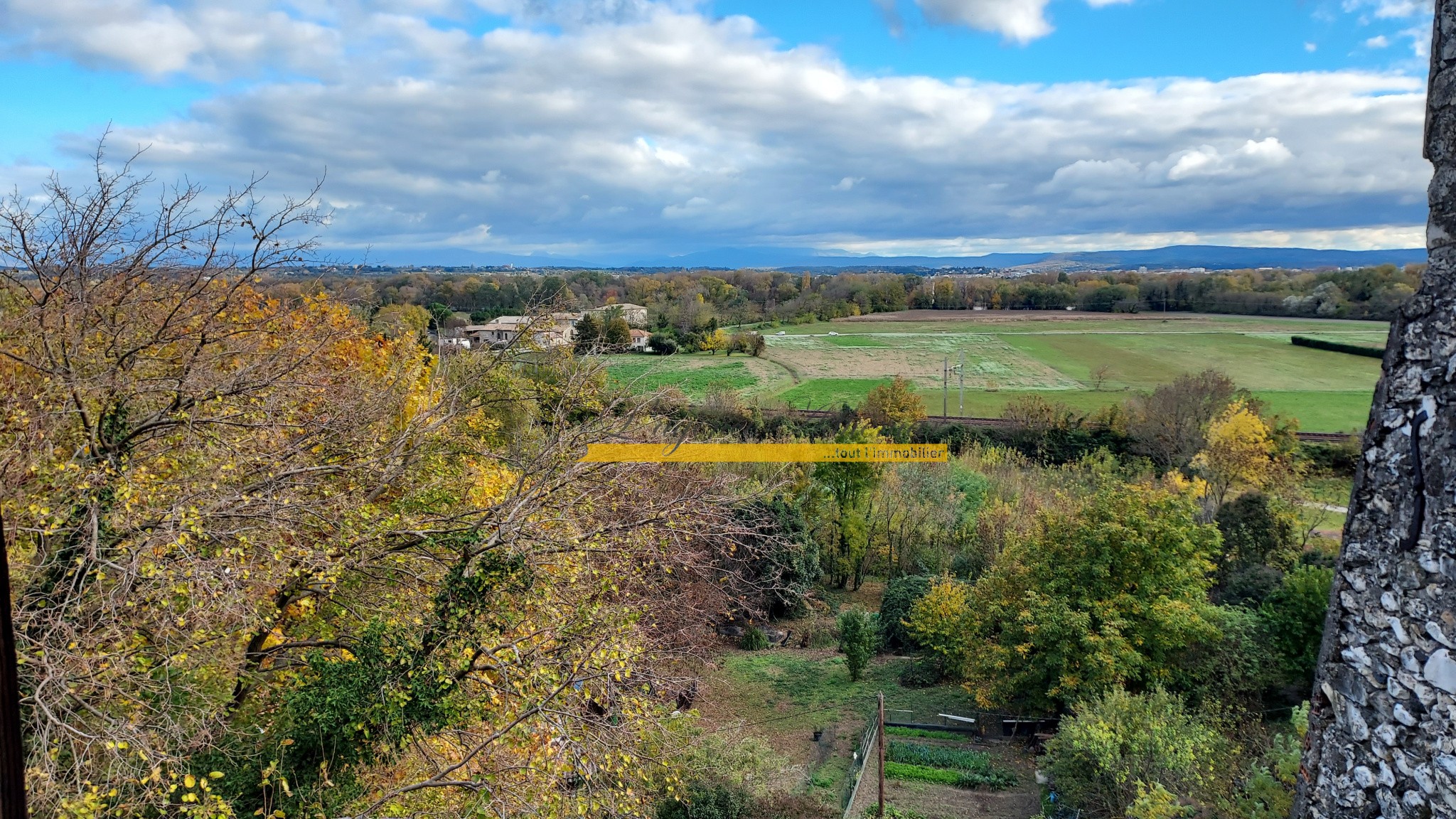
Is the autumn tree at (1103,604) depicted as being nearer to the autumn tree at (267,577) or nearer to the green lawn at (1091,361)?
the autumn tree at (267,577)

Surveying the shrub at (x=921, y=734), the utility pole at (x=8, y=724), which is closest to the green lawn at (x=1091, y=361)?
the shrub at (x=921, y=734)

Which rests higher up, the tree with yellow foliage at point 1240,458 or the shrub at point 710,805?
the tree with yellow foliage at point 1240,458

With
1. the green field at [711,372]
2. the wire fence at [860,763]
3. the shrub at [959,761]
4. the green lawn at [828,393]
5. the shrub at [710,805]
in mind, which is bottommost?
the shrub at [959,761]

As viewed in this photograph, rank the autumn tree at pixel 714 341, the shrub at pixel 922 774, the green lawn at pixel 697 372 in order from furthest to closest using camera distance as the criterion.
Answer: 1. the autumn tree at pixel 714 341
2. the green lawn at pixel 697 372
3. the shrub at pixel 922 774

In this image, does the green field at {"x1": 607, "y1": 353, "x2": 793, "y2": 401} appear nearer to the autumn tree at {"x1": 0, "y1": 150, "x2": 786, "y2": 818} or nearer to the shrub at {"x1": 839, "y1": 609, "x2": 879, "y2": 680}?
the shrub at {"x1": 839, "y1": 609, "x2": 879, "y2": 680}

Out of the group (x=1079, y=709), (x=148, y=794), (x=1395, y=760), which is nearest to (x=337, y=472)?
(x=148, y=794)

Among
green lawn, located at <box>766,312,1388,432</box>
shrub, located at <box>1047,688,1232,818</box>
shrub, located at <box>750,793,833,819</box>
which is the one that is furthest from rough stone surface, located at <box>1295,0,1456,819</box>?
green lawn, located at <box>766,312,1388,432</box>
